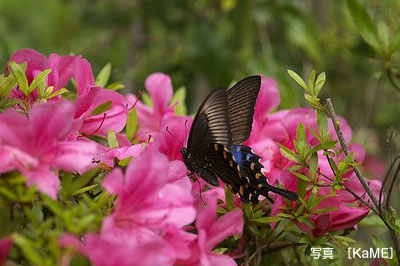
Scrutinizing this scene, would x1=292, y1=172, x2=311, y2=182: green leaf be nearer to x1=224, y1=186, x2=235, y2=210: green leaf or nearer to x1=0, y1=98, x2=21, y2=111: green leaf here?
x1=224, y1=186, x2=235, y2=210: green leaf

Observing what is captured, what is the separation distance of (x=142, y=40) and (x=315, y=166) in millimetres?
1507

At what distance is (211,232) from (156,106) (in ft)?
1.04

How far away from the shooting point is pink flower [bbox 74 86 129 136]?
60 centimetres

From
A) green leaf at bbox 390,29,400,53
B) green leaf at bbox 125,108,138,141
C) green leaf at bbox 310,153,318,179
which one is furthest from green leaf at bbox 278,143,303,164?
green leaf at bbox 390,29,400,53

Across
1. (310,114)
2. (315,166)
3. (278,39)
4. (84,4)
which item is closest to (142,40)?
(278,39)

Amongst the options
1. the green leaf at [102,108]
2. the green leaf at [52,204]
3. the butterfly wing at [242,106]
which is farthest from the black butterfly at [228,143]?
the green leaf at [52,204]

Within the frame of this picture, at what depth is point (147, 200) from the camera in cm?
50

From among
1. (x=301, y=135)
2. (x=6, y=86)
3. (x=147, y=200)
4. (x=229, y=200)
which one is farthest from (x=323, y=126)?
(x=6, y=86)

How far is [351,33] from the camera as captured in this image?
189 cm

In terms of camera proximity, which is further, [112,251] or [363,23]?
[363,23]

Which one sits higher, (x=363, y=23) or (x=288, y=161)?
(x=363, y=23)

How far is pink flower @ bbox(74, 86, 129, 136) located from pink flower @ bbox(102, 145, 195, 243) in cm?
13

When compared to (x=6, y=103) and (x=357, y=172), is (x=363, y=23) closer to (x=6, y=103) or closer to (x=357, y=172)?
(x=357, y=172)

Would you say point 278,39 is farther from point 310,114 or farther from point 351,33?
point 310,114
